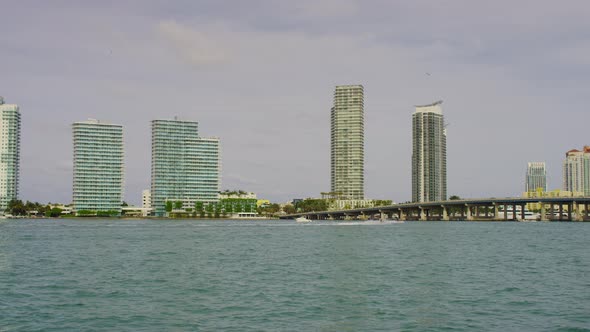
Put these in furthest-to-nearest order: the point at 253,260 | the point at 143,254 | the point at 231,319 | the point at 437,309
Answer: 1. the point at 143,254
2. the point at 253,260
3. the point at 437,309
4. the point at 231,319

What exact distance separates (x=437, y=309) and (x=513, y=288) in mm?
10937

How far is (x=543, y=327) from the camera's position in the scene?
3031cm

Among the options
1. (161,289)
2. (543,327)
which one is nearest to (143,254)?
(161,289)

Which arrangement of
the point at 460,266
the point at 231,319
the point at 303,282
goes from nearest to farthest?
1. the point at 231,319
2. the point at 303,282
3. the point at 460,266

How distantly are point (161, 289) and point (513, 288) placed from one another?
23.1 metres

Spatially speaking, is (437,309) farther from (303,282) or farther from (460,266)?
(460,266)

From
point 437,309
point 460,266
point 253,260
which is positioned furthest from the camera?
point 253,260

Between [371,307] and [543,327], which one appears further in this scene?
[371,307]

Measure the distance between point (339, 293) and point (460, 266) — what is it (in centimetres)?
2115

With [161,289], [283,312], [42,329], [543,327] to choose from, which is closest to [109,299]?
[161,289]

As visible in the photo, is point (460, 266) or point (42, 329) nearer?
point (42, 329)

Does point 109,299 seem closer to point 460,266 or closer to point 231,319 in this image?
point 231,319

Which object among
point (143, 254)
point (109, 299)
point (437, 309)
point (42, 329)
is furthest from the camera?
point (143, 254)

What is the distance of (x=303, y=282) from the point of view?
152 feet
